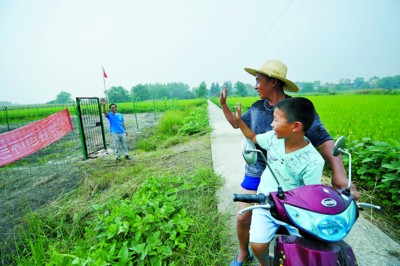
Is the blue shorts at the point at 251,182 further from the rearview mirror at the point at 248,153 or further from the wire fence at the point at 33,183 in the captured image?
the wire fence at the point at 33,183

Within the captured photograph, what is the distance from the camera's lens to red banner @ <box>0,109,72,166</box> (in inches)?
171

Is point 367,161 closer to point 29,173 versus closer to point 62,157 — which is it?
point 29,173

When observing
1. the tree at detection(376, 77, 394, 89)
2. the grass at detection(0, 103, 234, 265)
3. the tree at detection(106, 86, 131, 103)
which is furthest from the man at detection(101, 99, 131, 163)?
the tree at detection(376, 77, 394, 89)

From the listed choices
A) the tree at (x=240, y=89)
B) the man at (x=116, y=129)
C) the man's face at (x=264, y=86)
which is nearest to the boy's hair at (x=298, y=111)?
the man's face at (x=264, y=86)

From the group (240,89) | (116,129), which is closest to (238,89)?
(240,89)

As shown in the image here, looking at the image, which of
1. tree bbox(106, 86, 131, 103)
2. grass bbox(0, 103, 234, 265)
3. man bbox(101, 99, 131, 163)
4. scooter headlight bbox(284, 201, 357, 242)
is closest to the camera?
scooter headlight bbox(284, 201, 357, 242)

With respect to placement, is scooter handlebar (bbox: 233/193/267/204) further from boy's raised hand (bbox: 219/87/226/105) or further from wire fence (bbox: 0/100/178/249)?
wire fence (bbox: 0/100/178/249)

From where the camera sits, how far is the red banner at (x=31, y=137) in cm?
435

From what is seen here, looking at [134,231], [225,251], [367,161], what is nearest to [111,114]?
[134,231]

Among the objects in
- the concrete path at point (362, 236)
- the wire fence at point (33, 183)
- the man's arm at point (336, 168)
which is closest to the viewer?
the man's arm at point (336, 168)

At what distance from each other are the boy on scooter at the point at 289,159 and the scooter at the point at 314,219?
0.86 ft

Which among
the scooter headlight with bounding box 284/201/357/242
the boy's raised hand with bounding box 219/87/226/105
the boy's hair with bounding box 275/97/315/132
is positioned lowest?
the scooter headlight with bounding box 284/201/357/242

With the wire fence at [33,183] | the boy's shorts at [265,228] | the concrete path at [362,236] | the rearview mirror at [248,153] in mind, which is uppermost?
the rearview mirror at [248,153]

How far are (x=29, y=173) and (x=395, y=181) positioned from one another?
23.6 feet
